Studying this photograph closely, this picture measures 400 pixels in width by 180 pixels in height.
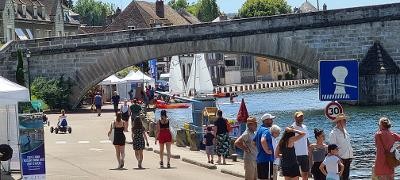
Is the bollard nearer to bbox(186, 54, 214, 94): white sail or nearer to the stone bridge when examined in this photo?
the stone bridge

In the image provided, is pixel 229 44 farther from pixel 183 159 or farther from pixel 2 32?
pixel 183 159

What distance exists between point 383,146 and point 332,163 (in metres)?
1.40

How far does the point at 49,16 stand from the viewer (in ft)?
321

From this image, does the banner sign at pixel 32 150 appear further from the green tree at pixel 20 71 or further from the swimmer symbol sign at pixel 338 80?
the green tree at pixel 20 71

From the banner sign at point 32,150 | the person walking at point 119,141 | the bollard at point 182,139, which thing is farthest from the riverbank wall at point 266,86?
the banner sign at point 32,150

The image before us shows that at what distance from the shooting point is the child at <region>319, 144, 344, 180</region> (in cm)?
1883

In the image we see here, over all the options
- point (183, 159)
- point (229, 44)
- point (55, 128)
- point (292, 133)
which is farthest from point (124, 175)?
point (229, 44)

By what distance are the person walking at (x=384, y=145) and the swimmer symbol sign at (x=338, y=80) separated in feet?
2.58

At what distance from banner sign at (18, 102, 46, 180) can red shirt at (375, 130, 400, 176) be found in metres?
Answer: 7.22

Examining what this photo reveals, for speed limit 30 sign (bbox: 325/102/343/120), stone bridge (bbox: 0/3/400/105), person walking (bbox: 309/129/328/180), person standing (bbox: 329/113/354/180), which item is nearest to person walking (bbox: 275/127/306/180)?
person standing (bbox: 329/113/354/180)

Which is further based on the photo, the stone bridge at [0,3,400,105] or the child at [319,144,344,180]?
the stone bridge at [0,3,400,105]

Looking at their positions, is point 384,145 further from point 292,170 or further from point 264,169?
point 264,169

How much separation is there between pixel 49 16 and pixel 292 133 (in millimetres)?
80677

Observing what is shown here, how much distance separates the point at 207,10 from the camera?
184 m
